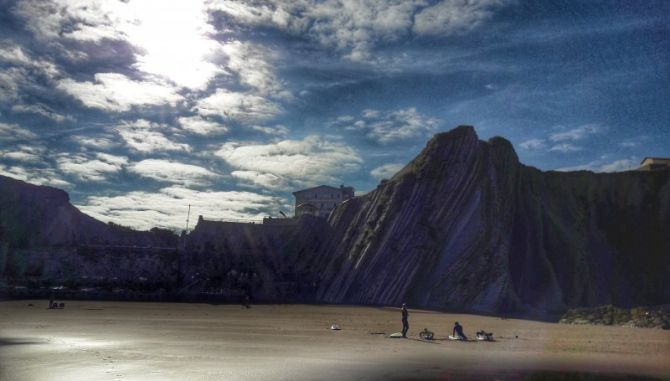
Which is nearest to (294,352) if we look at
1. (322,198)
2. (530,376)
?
(530,376)

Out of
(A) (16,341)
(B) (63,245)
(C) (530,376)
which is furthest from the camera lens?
(B) (63,245)

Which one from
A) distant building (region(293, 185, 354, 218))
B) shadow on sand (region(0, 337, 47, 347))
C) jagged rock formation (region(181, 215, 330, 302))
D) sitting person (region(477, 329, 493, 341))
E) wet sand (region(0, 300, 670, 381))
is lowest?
shadow on sand (region(0, 337, 47, 347))

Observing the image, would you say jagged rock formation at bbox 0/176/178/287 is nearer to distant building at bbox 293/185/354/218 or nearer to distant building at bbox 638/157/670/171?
distant building at bbox 293/185/354/218

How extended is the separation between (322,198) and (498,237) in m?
73.6

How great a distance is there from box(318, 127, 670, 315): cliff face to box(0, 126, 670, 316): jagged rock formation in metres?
0.15

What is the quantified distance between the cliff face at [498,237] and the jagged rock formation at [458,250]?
15 centimetres

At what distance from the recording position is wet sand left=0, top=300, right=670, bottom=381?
1520 centimetres

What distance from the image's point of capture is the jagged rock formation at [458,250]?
57.8 meters

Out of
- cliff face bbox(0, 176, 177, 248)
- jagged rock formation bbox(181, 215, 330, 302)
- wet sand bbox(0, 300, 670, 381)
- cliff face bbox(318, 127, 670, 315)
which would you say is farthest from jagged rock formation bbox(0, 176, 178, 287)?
wet sand bbox(0, 300, 670, 381)

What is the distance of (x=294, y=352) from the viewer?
20.1m

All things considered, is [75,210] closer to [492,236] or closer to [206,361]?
[492,236]

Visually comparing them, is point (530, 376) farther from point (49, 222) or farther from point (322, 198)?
point (322, 198)

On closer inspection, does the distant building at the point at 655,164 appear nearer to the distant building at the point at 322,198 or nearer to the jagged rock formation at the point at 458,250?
the jagged rock formation at the point at 458,250

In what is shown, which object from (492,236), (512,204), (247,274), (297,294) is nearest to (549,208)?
(512,204)
